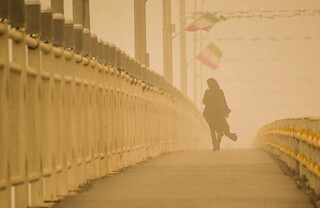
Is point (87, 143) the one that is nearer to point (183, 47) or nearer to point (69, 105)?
point (69, 105)

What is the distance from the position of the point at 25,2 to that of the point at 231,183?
4.91 meters

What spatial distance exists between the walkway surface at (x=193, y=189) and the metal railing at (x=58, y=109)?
0.36 metres

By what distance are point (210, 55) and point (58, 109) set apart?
2398 inches

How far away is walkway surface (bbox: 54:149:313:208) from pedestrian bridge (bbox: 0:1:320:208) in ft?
0.04

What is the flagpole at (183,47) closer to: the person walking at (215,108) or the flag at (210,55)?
the flag at (210,55)

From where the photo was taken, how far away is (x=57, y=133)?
1338 centimetres

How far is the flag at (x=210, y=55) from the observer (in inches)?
2859

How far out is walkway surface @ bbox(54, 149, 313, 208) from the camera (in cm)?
1269

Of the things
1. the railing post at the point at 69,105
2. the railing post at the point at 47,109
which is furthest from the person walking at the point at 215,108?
the railing post at the point at 47,109

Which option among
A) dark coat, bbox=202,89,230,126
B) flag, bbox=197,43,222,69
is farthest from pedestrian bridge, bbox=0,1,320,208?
flag, bbox=197,43,222,69

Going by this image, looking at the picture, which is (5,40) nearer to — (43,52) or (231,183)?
(43,52)

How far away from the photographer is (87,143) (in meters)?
15.9

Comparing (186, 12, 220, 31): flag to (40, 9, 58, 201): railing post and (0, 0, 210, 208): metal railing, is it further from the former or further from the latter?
(40, 9, 58, 201): railing post

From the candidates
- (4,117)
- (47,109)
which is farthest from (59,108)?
(4,117)
